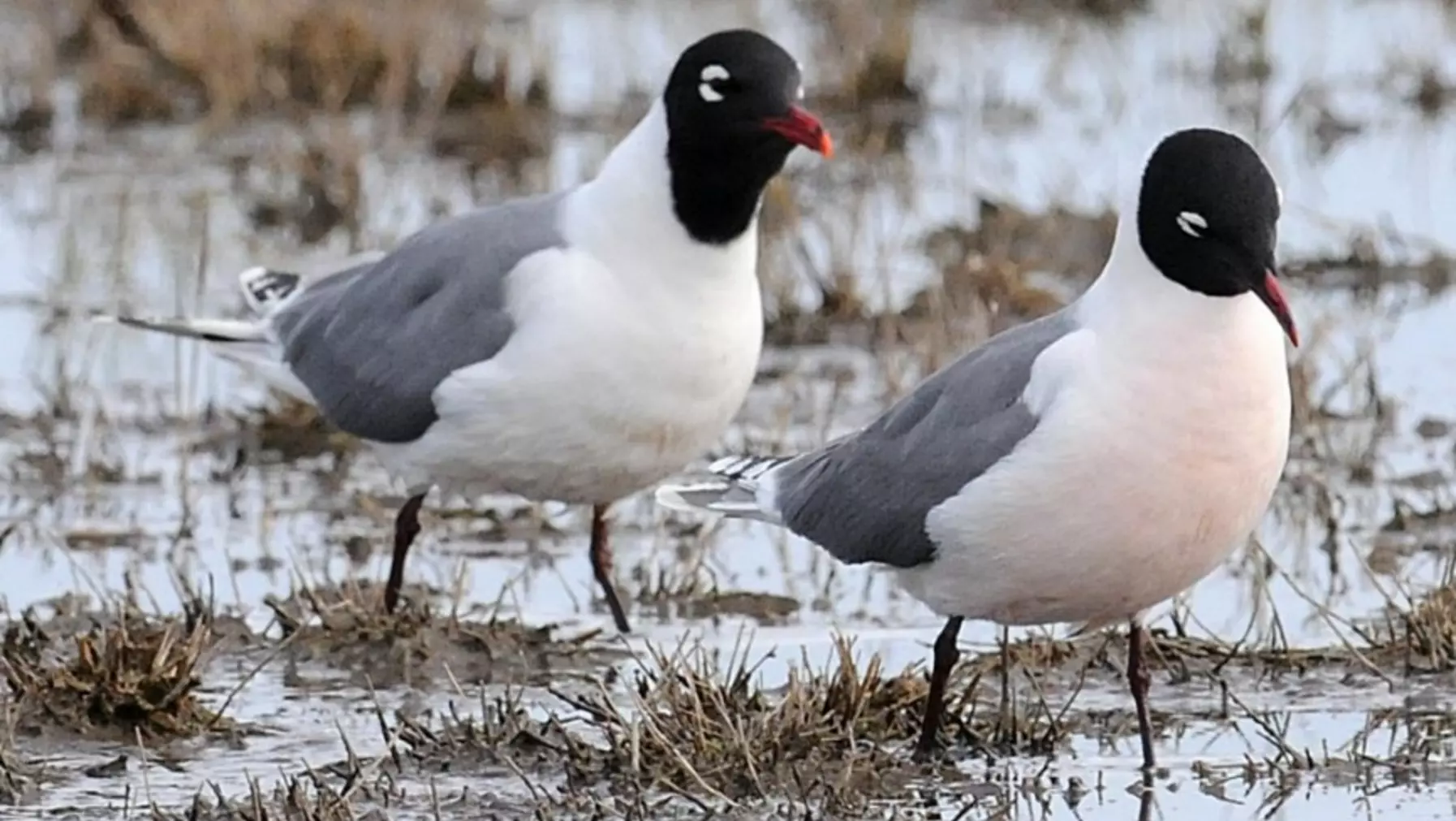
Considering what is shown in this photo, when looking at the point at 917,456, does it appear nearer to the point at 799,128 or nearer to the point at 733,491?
the point at 733,491

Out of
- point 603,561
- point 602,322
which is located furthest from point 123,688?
point 603,561

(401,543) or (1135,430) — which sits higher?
(1135,430)

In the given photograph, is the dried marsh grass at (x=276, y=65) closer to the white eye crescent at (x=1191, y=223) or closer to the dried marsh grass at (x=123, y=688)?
the dried marsh grass at (x=123, y=688)

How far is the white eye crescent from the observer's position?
7168 millimetres

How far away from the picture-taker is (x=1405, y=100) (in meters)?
15.5

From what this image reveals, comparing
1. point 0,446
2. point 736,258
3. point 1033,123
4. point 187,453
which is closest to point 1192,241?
point 736,258

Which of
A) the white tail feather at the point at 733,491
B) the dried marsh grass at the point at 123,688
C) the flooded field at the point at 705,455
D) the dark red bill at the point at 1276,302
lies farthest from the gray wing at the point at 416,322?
the dark red bill at the point at 1276,302

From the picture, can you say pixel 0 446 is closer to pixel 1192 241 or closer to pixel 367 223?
pixel 367 223

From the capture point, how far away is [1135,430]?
7035 millimetres

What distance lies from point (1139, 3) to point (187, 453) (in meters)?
8.02

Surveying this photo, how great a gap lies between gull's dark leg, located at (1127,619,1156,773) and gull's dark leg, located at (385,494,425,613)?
2075 millimetres

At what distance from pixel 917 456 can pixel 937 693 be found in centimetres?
57

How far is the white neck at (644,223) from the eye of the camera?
880 centimetres

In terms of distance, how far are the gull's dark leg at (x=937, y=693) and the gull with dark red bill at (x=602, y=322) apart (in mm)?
1415
